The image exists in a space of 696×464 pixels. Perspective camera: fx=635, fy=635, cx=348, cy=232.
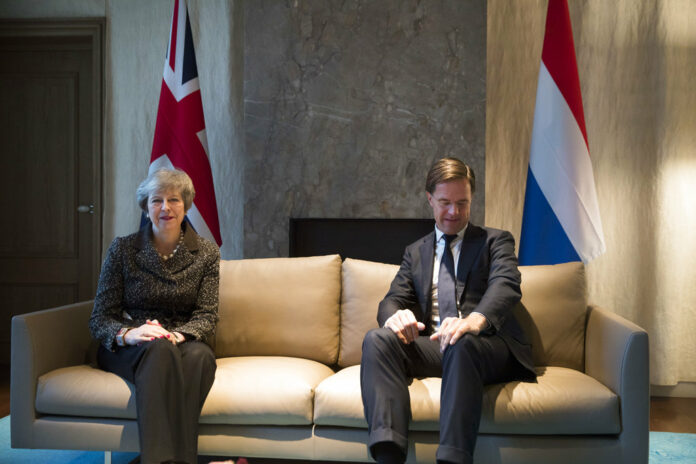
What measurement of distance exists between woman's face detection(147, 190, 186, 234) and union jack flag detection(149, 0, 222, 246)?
3.49ft

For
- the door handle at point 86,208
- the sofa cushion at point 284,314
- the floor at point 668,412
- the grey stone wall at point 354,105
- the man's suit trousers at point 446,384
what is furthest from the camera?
the door handle at point 86,208

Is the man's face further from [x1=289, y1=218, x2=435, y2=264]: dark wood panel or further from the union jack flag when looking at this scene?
the union jack flag

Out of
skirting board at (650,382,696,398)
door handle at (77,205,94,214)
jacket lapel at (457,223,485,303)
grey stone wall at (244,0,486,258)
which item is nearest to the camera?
jacket lapel at (457,223,485,303)

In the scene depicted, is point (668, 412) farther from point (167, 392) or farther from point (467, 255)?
point (167, 392)

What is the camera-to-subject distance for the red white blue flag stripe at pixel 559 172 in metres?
3.13

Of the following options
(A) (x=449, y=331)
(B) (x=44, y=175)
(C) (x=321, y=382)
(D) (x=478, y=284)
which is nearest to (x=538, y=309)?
(D) (x=478, y=284)

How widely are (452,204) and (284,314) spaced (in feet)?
2.67

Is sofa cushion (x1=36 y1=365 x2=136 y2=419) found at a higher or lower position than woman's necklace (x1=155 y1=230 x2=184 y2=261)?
lower

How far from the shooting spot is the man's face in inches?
93.6

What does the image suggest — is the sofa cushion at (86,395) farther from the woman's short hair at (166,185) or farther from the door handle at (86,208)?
the door handle at (86,208)

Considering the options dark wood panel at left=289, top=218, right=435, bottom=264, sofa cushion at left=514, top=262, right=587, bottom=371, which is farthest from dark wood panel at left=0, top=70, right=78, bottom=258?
sofa cushion at left=514, top=262, right=587, bottom=371

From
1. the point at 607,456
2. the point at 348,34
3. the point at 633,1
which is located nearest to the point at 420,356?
the point at 607,456

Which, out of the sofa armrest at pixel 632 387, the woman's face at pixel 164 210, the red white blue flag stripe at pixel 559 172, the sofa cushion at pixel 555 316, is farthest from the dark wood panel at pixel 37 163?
the sofa armrest at pixel 632 387

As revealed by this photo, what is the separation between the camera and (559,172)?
125 inches
